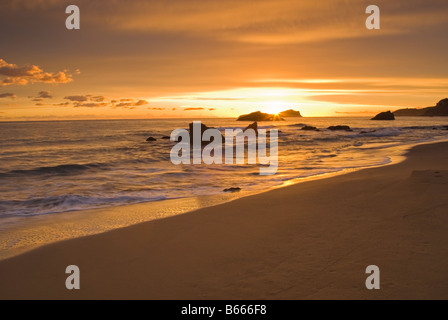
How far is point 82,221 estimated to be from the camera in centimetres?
775

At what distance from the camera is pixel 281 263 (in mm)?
4484

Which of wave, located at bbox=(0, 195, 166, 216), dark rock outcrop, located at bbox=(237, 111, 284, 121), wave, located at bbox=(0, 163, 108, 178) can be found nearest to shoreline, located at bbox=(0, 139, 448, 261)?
wave, located at bbox=(0, 195, 166, 216)

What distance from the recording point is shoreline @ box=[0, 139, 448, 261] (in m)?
6.23

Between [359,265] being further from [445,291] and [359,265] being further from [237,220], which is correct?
[237,220]

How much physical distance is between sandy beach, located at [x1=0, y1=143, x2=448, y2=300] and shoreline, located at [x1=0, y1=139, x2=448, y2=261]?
1.69 feet

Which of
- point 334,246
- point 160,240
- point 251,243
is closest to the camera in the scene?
point 334,246

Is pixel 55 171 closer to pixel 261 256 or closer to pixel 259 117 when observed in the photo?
pixel 261 256

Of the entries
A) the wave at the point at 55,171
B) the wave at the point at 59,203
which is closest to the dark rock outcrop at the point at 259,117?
the wave at the point at 55,171

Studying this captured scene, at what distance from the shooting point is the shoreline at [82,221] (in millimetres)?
6234

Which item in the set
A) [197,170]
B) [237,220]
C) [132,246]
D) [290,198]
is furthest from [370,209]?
[197,170]

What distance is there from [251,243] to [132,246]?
2039 millimetres

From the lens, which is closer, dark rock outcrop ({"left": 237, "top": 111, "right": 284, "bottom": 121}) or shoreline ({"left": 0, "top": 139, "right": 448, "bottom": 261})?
shoreline ({"left": 0, "top": 139, "right": 448, "bottom": 261})

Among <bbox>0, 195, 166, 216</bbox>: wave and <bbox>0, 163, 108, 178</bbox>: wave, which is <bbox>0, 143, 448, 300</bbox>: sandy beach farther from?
<bbox>0, 163, 108, 178</bbox>: wave
